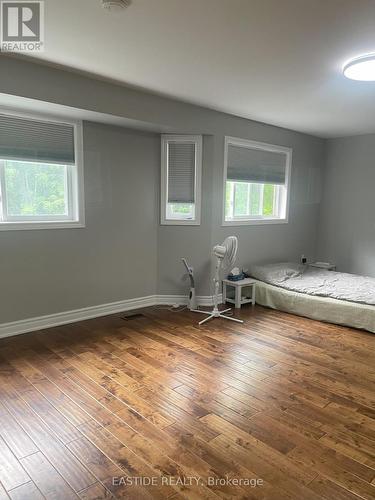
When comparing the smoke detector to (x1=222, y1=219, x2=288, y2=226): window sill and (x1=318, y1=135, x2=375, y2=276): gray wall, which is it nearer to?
(x1=222, y1=219, x2=288, y2=226): window sill

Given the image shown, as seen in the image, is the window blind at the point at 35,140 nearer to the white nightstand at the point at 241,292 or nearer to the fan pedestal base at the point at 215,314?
the fan pedestal base at the point at 215,314

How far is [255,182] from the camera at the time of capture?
16.5ft

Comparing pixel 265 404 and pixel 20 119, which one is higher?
pixel 20 119

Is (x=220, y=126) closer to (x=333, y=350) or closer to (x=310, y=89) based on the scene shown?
(x=310, y=89)

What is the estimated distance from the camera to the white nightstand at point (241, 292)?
445 cm

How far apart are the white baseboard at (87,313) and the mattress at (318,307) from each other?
64 centimetres

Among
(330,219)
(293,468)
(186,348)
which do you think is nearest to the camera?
(293,468)

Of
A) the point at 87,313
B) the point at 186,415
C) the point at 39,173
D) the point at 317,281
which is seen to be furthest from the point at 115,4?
the point at 317,281

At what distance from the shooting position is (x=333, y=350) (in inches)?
128

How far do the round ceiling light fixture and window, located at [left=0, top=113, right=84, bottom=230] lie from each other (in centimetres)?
257

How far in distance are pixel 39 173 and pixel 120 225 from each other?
41.1 inches

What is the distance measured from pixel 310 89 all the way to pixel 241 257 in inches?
92.5

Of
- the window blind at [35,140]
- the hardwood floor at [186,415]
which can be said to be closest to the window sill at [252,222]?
the hardwood floor at [186,415]

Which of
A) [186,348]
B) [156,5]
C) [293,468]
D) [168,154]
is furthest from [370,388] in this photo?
[168,154]
